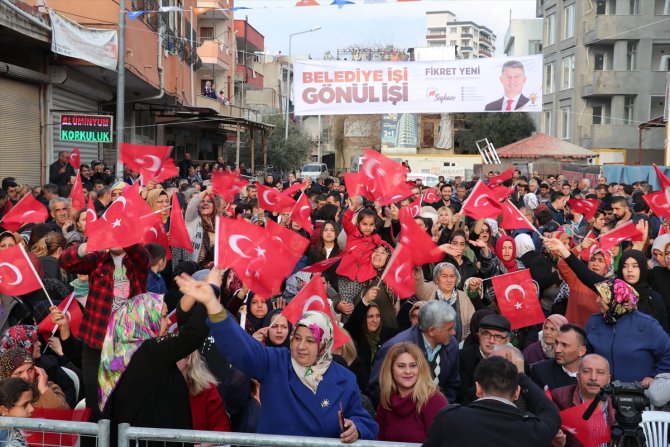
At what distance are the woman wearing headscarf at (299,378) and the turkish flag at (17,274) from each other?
110 inches

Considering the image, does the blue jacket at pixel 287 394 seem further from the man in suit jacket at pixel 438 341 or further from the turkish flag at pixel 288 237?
the turkish flag at pixel 288 237

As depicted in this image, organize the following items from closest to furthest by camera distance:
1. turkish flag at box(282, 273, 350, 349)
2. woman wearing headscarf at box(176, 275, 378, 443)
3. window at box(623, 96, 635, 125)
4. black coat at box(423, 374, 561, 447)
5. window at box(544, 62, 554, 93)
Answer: black coat at box(423, 374, 561, 447) → woman wearing headscarf at box(176, 275, 378, 443) → turkish flag at box(282, 273, 350, 349) → window at box(623, 96, 635, 125) → window at box(544, 62, 554, 93)

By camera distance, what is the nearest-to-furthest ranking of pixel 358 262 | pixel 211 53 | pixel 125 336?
pixel 125 336 → pixel 358 262 → pixel 211 53

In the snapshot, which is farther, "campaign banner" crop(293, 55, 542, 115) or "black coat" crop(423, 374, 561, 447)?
"campaign banner" crop(293, 55, 542, 115)

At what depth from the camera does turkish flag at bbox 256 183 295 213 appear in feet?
39.0

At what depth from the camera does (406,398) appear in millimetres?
4871

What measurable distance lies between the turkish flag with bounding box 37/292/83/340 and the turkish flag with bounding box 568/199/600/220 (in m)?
8.17

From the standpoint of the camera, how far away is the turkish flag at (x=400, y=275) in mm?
6945

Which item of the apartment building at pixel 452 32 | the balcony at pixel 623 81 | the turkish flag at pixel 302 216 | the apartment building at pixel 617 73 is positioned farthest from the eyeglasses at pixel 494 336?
the apartment building at pixel 452 32

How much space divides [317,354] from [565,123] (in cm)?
4594

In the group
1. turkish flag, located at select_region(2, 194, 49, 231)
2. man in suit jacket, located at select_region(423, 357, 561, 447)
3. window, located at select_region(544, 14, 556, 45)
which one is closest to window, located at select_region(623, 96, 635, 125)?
window, located at select_region(544, 14, 556, 45)

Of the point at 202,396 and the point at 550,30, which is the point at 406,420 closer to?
the point at 202,396

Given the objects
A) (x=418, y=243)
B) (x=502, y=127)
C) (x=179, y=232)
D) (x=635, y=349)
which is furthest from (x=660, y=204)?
(x=502, y=127)

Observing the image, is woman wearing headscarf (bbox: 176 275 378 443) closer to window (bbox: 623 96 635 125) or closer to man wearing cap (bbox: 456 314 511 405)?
man wearing cap (bbox: 456 314 511 405)
